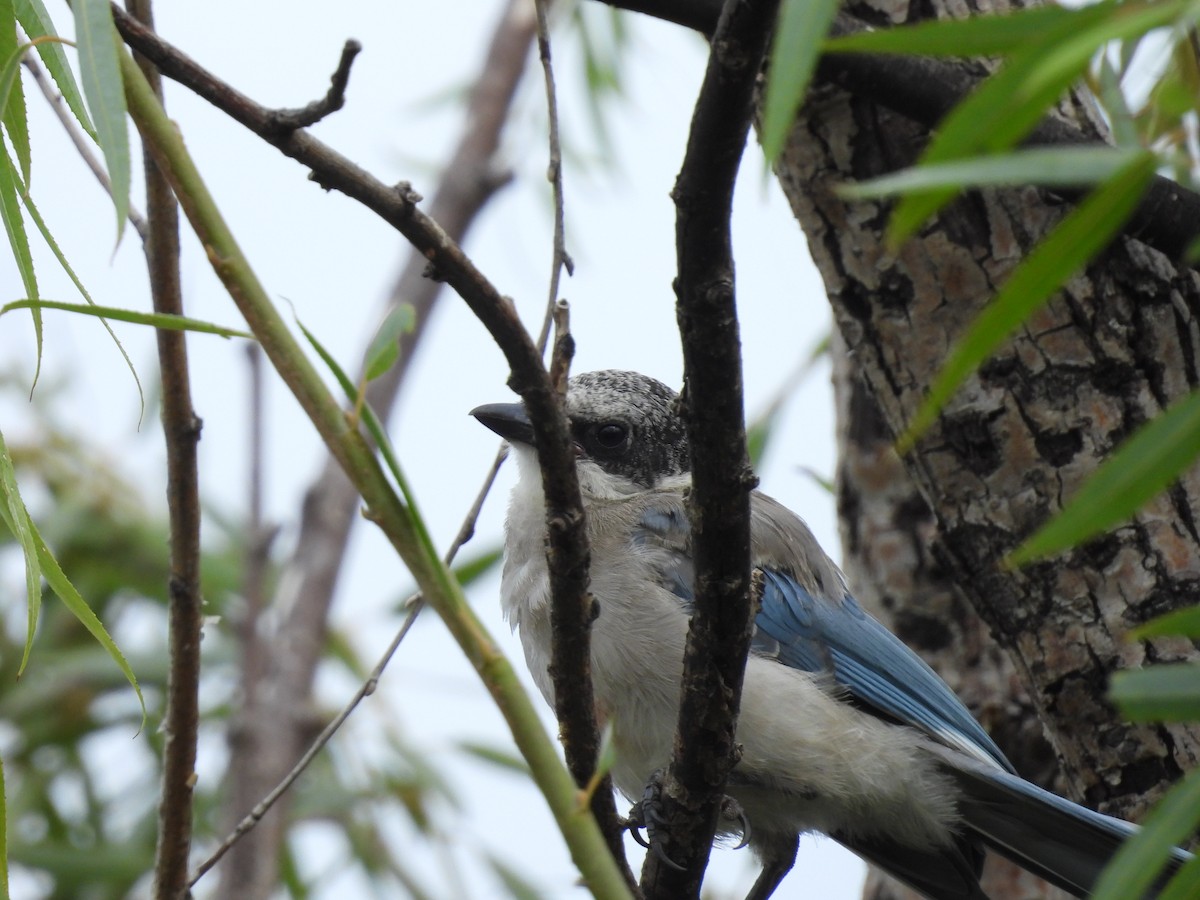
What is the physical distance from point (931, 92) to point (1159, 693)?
5.83 feet

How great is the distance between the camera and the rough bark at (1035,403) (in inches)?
106

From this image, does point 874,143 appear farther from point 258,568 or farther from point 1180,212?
point 258,568

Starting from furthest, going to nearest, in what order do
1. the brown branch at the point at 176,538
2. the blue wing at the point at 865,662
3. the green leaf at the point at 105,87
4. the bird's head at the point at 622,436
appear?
the bird's head at the point at 622,436 → the blue wing at the point at 865,662 → the brown branch at the point at 176,538 → the green leaf at the point at 105,87

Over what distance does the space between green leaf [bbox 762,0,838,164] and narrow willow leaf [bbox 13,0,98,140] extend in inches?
40.5

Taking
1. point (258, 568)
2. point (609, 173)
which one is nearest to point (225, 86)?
point (258, 568)

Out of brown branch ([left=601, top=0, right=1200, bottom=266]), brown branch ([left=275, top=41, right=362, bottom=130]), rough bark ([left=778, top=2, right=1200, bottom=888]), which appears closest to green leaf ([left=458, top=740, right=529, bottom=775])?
rough bark ([left=778, top=2, right=1200, bottom=888])

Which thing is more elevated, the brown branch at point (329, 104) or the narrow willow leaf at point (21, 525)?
the brown branch at point (329, 104)

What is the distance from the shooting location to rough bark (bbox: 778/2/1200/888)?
106 inches

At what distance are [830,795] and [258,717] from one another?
7.20ft

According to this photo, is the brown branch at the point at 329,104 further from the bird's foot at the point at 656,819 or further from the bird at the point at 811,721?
the bird's foot at the point at 656,819

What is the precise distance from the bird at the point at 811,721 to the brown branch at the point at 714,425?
24.9 inches

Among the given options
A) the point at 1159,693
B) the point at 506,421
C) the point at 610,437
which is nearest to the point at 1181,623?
the point at 1159,693

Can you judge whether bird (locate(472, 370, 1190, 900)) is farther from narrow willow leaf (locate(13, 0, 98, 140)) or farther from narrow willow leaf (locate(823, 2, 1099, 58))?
narrow willow leaf (locate(823, 2, 1099, 58))

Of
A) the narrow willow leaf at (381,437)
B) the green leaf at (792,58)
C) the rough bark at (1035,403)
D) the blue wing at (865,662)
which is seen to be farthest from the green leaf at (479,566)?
the green leaf at (792,58)
